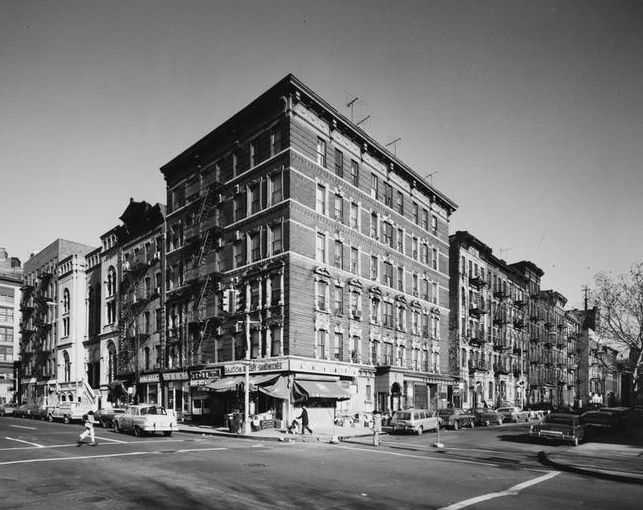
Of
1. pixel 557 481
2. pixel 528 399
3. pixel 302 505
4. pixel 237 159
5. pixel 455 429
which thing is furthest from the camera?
pixel 528 399

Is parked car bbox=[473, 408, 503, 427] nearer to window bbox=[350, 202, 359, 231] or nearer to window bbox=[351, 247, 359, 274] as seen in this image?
window bbox=[351, 247, 359, 274]

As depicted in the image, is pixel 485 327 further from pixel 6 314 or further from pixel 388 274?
pixel 6 314

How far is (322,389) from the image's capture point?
115 ft

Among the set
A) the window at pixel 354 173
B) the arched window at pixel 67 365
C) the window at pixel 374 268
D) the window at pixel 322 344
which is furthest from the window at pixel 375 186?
the arched window at pixel 67 365

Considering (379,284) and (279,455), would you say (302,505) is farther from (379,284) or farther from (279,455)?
(379,284)

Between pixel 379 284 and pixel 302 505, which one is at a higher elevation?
pixel 379 284

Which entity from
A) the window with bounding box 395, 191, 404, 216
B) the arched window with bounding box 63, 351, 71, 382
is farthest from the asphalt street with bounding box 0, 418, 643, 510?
the arched window with bounding box 63, 351, 71, 382

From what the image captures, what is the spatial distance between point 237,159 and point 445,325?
2686 cm

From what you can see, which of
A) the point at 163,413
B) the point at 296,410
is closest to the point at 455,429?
the point at 296,410

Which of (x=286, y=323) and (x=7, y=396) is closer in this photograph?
(x=286, y=323)

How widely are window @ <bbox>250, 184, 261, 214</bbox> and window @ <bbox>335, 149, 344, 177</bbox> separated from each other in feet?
19.3

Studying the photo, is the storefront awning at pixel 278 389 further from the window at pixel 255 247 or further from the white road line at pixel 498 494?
the white road line at pixel 498 494

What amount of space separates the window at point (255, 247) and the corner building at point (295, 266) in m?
0.12

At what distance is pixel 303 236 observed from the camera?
3656 cm
